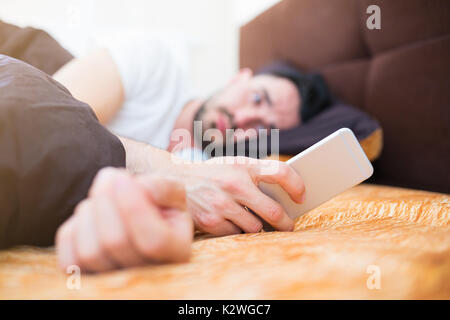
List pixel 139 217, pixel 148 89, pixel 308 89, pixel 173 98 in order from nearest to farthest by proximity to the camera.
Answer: pixel 139 217
pixel 308 89
pixel 148 89
pixel 173 98

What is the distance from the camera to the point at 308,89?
1.28 meters

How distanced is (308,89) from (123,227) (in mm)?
1151

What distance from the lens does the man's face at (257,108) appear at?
1.35 metres

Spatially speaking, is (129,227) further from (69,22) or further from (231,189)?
(69,22)

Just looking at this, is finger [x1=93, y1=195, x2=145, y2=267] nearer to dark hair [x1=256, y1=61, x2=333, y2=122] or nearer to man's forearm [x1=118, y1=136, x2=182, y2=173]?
man's forearm [x1=118, y1=136, x2=182, y2=173]

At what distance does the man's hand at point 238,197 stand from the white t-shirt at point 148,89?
2.39 ft

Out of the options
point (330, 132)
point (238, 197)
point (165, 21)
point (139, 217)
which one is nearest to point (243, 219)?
point (238, 197)

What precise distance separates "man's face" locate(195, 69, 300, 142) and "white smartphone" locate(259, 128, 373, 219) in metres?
0.81

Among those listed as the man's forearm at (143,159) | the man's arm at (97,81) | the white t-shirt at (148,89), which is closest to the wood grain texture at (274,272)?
the man's forearm at (143,159)

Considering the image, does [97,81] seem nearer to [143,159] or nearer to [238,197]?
[143,159]

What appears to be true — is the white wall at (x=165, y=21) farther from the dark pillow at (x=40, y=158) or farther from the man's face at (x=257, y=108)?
the dark pillow at (x=40, y=158)

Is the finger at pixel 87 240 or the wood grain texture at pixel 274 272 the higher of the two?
the finger at pixel 87 240

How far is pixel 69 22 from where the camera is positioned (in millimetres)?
2061
